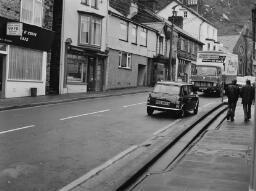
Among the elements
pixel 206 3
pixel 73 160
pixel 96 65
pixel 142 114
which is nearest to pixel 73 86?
pixel 96 65

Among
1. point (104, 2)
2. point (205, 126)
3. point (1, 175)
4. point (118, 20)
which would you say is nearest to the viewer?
point (1, 175)

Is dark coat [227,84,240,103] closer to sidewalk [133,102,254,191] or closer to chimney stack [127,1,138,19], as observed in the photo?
sidewalk [133,102,254,191]

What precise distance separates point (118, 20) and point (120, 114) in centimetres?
2102

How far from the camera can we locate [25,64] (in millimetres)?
27047

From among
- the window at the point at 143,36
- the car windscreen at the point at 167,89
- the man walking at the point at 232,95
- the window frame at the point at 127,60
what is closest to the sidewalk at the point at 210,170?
the man walking at the point at 232,95

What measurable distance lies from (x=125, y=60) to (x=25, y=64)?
52.0ft

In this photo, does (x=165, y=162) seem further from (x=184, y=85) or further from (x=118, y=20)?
(x=118, y=20)

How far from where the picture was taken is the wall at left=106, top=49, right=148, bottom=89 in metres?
38.3

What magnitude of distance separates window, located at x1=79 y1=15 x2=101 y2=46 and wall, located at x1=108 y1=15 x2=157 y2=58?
256 cm

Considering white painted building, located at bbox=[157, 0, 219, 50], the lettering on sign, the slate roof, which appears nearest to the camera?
the lettering on sign

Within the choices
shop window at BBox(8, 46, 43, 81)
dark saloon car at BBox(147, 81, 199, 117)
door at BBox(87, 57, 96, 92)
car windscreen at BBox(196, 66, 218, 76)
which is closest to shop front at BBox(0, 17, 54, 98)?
shop window at BBox(8, 46, 43, 81)

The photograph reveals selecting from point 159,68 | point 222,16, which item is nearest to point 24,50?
point 159,68

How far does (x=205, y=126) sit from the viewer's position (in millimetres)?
16625

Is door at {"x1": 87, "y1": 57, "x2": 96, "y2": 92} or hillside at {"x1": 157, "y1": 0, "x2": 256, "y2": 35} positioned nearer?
door at {"x1": 87, "y1": 57, "x2": 96, "y2": 92}
